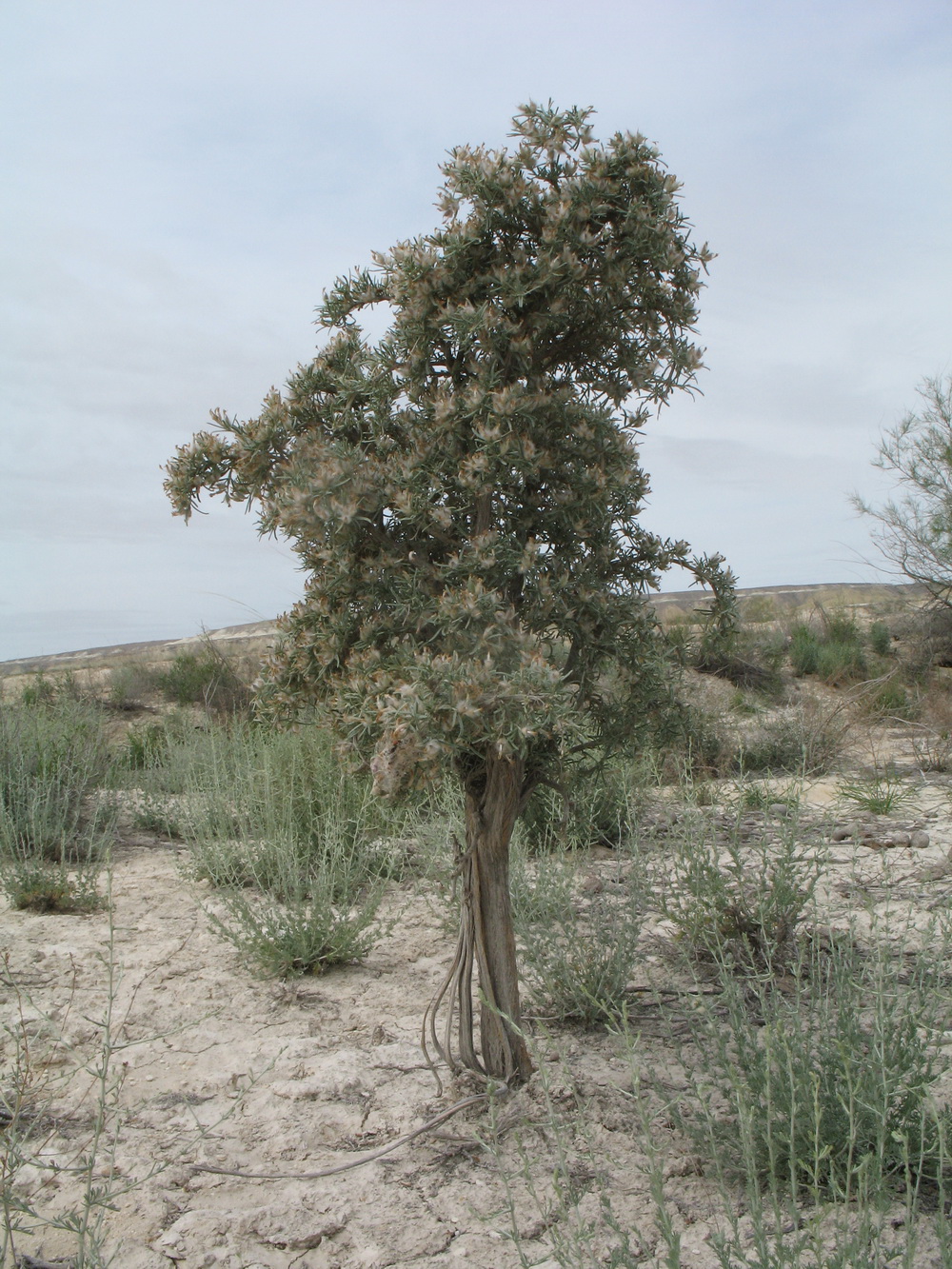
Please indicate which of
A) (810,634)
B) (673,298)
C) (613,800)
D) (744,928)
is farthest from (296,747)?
(810,634)

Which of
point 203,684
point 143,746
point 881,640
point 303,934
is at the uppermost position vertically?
point 203,684

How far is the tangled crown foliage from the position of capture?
2506 millimetres

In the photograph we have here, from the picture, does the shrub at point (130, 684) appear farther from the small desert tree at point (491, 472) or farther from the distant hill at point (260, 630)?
the small desert tree at point (491, 472)

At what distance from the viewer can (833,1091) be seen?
2.46m

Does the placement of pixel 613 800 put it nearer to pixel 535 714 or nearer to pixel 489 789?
pixel 489 789

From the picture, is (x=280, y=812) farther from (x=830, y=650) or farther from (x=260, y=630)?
(x=260, y=630)

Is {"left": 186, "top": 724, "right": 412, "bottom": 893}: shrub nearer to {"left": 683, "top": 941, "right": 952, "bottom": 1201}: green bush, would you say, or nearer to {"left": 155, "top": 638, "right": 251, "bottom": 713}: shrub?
{"left": 683, "top": 941, "right": 952, "bottom": 1201}: green bush

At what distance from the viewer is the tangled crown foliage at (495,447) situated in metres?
2.51

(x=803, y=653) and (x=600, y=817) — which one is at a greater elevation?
(x=803, y=653)

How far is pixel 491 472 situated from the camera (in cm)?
251

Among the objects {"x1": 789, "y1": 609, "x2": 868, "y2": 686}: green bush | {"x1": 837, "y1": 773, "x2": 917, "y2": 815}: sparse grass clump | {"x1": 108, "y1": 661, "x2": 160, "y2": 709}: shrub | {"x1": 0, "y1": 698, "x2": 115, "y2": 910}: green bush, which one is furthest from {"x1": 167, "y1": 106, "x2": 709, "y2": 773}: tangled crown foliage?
{"x1": 789, "y1": 609, "x2": 868, "y2": 686}: green bush

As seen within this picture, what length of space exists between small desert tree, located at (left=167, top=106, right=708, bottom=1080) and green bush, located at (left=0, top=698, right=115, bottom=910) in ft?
9.64

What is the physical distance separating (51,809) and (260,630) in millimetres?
16883

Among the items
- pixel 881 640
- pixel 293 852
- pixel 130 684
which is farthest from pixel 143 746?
pixel 881 640
